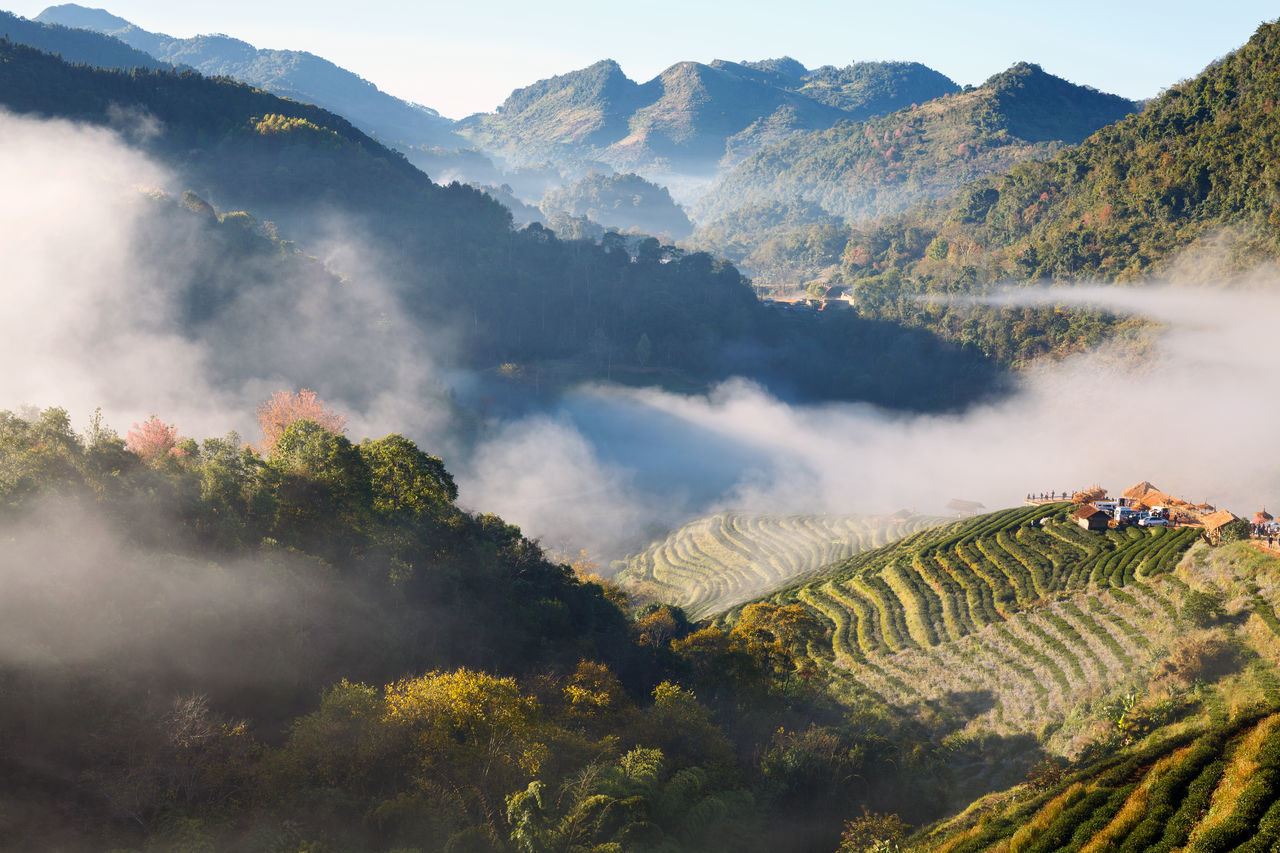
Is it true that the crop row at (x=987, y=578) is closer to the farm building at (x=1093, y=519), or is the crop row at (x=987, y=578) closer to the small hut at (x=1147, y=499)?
the farm building at (x=1093, y=519)

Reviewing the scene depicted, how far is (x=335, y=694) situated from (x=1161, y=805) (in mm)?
23407

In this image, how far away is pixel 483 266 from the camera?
161 meters

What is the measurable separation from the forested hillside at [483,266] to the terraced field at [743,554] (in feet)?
218

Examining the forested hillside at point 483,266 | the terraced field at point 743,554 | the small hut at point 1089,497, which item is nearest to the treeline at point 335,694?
the terraced field at point 743,554

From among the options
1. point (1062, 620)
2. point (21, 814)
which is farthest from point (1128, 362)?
point (21, 814)

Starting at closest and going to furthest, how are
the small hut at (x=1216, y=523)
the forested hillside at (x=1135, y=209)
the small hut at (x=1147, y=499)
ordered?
the small hut at (x=1216, y=523) → the small hut at (x=1147, y=499) → the forested hillside at (x=1135, y=209)

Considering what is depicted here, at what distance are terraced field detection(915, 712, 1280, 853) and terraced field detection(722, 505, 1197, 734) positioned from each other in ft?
36.1

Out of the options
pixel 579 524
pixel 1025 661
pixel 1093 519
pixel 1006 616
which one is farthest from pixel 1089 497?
pixel 579 524

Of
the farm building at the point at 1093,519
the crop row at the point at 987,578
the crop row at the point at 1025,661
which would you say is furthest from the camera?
the farm building at the point at 1093,519

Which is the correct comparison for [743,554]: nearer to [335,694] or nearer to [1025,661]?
[1025,661]

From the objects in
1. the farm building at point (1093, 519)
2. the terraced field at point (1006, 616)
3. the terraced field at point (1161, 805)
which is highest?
the farm building at point (1093, 519)

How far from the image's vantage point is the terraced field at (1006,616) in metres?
35.8

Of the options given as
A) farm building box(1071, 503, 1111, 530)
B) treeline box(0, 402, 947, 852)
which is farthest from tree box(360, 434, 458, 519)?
farm building box(1071, 503, 1111, 530)

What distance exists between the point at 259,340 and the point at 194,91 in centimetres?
7062
